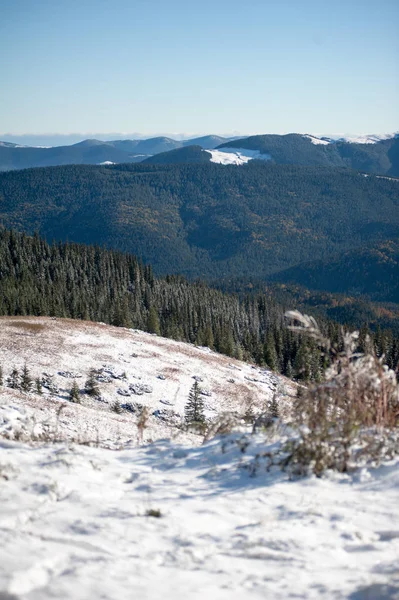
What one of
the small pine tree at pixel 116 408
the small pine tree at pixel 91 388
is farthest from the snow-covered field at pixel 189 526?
the small pine tree at pixel 91 388

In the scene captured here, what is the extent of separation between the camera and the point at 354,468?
6.52 metres

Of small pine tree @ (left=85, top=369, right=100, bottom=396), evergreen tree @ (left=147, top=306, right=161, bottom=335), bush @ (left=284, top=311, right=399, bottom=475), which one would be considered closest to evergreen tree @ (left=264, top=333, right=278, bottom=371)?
evergreen tree @ (left=147, top=306, right=161, bottom=335)

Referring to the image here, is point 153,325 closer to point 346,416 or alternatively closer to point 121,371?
point 121,371

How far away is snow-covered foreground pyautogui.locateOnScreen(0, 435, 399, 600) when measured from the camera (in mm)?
4168

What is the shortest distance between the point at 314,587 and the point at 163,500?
233 centimetres

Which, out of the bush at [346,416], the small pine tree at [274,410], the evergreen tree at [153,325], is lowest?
the evergreen tree at [153,325]

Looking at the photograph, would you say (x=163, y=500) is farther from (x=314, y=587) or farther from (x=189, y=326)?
(x=189, y=326)

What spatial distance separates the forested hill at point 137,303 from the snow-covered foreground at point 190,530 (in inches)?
2314

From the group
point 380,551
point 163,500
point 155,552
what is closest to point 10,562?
point 155,552

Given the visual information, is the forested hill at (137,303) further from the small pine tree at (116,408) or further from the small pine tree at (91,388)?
the small pine tree at (91,388)

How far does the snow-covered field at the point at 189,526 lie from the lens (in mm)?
4172

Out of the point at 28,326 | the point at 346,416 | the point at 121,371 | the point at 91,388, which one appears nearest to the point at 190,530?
the point at 346,416

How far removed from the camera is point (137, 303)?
101062 millimetres

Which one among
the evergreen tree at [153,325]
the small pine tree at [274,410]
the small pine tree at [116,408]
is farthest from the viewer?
the evergreen tree at [153,325]
